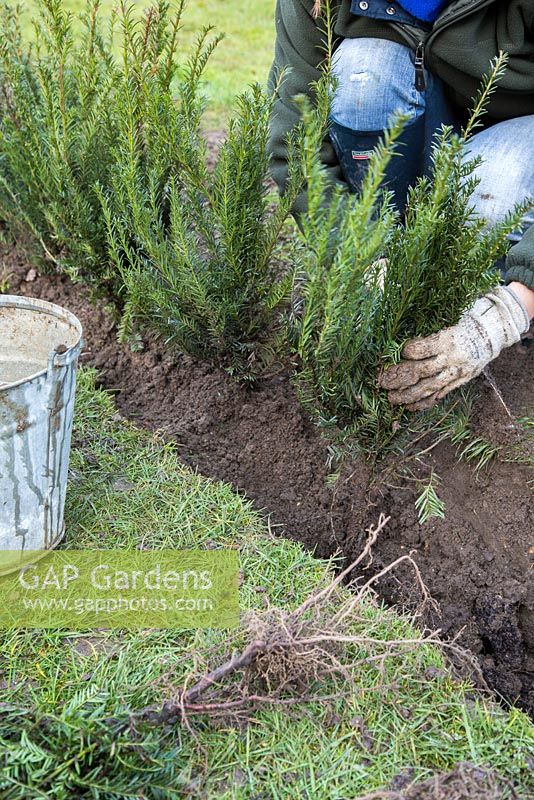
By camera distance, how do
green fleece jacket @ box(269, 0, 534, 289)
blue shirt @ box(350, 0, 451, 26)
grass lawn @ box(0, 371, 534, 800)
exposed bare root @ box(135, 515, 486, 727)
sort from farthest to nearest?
blue shirt @ box(350, 0, 451, 26), green fleece jacket @ box(269, 0, 534, 289), exposed bare root @ box(135, 515, 486, 727), grass lawn @ box(0, 371, 534, 800)

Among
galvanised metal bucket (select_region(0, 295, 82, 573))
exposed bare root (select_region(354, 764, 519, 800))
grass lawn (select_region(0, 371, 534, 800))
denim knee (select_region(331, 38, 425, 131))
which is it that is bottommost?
grass lawn (select_region(0, 371, 534, 800))

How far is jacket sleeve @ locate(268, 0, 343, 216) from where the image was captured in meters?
2.54

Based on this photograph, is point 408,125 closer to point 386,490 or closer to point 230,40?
point 386,490

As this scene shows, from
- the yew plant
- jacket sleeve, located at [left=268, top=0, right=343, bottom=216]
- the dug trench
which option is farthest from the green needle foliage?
jacket sleeve, located at [left=268, top=0, right=343, bottom=216]

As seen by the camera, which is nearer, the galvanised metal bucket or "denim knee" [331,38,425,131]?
the galvanised metal bucket

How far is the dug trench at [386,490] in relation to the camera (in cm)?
203

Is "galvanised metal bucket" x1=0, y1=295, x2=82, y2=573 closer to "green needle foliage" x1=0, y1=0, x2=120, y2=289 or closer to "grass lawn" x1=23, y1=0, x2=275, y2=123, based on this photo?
"green needle foliage" x1=0, y1=0, x2=120, y2=289

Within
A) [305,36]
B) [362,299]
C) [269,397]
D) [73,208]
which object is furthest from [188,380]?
[305,36]

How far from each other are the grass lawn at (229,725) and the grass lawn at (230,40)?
3.42m

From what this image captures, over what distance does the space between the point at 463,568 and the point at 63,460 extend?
1.15 m

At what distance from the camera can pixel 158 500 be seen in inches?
85.7

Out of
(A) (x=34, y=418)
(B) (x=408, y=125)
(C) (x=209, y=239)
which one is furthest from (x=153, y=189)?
(B) (x=408, y=125)

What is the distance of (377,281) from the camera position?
1.96 m

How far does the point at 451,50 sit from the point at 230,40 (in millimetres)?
4289
